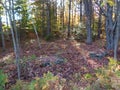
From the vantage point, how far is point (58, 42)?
738 inches

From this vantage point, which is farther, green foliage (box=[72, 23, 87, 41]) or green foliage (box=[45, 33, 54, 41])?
green foliage (box=[45, 33, 54, 41])

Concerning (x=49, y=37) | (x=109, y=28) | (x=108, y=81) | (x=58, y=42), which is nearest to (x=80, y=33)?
(x=58, y=42)

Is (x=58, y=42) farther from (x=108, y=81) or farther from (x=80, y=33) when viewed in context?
(x=108, y=81)

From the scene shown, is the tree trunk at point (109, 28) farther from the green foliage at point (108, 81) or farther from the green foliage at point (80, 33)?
the green foliage at point (108, 81)

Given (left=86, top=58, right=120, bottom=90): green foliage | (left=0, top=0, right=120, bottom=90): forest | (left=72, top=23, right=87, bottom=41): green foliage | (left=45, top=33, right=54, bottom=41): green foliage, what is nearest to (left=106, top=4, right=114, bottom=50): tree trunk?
(left=0, top=0, right=120, bottom=90): forest

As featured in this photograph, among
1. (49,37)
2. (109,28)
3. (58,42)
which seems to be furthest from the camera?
(49,37)

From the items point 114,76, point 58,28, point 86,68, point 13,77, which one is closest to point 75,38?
Answer: point 58,28

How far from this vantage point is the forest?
223 inches

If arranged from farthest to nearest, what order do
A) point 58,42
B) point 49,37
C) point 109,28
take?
point 49,37 → point 58,42 → point 109,28

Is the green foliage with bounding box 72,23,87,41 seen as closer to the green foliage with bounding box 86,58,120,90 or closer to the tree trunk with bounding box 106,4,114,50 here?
the tree trunk with bounding box 106,4,114,50

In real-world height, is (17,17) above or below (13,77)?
above

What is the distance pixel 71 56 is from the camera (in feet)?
39.8

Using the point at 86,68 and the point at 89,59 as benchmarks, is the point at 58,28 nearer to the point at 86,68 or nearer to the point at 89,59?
the point at 89,59

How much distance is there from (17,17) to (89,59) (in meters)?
11.4
